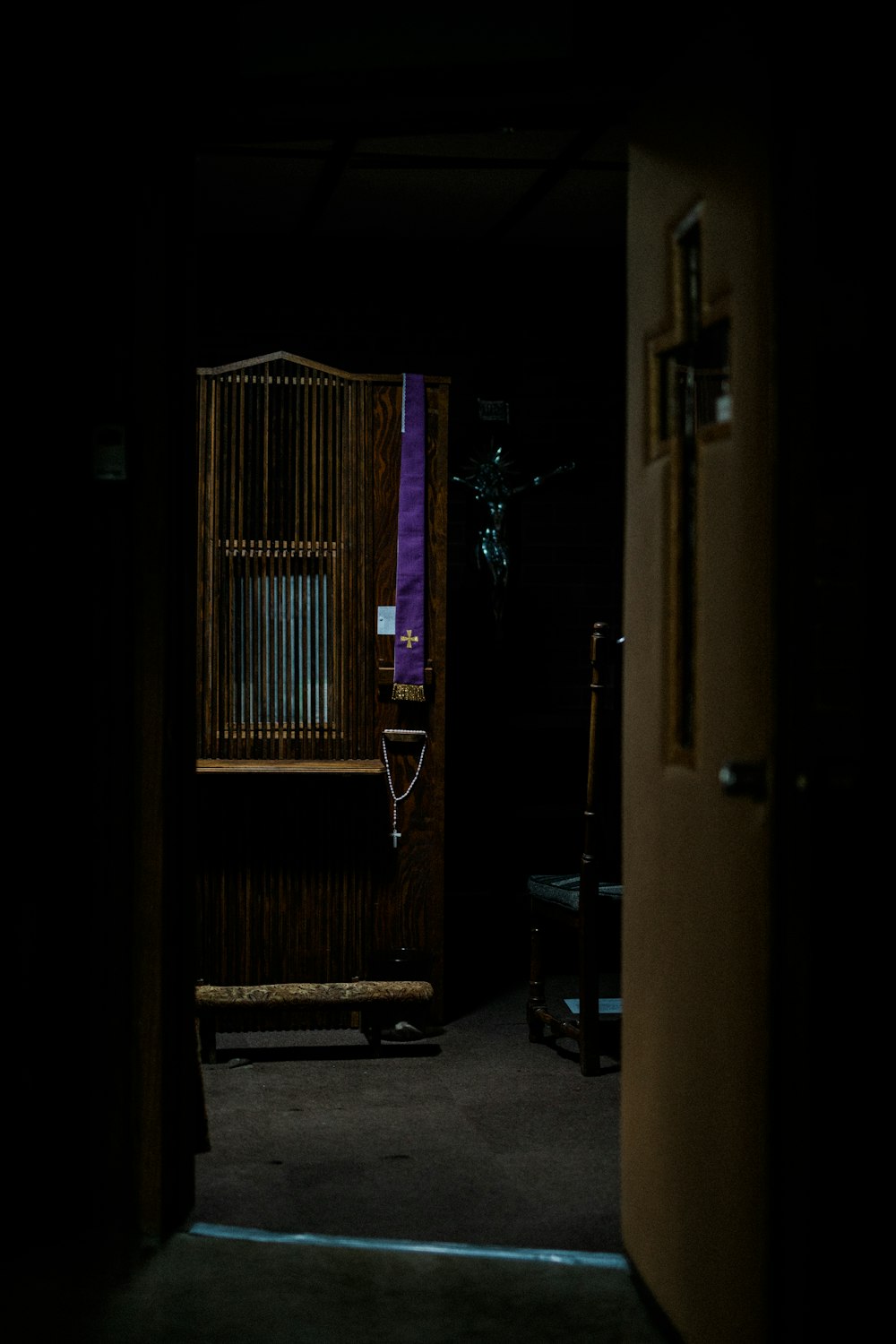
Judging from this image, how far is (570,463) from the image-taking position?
5453 millimetres

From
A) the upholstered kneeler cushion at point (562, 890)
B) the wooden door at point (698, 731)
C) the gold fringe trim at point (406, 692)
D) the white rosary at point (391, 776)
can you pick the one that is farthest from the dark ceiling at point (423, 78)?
the upholstered kneeler cushion at point (562, 890)

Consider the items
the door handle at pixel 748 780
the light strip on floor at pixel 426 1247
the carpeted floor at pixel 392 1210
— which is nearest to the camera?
the door handle at pixel 748 780

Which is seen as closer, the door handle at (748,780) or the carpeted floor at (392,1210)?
the door handle at (748,780)

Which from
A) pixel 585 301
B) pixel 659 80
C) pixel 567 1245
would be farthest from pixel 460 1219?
pixel 585 301

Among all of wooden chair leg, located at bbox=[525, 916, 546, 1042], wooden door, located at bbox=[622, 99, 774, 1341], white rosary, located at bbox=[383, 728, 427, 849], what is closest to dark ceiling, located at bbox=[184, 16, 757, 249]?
wooden door, located at bbox=[622, 99, 774, 1341]

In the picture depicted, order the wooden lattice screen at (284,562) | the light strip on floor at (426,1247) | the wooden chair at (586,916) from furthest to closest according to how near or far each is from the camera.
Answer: the wooden lattice screen at (284,562), the wooden chair at (586,916), the light strip on floor at (426,1247)

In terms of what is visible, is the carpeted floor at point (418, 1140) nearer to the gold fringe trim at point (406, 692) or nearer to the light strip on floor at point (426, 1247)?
the light strip on floor at point (426, 1247)

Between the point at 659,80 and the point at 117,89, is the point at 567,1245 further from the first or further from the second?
the point at 117,89

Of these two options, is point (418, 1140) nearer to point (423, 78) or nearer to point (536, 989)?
point (536, 989)

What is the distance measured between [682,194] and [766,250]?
0.38 m

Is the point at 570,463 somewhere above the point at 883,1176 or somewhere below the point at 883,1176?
above

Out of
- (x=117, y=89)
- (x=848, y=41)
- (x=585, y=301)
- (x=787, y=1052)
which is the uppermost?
(x=585, y=301)

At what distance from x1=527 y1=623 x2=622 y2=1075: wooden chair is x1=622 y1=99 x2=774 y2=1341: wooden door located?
1.41 m

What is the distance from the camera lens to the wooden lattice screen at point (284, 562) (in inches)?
165
